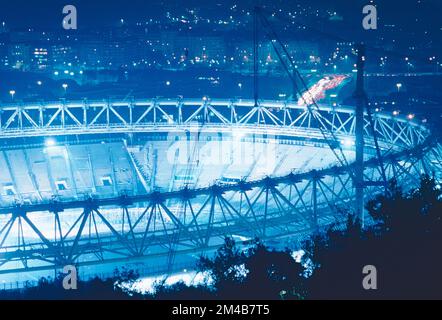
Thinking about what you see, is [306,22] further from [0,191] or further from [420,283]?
[420,283]

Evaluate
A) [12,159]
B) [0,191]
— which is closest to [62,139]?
[12,159]

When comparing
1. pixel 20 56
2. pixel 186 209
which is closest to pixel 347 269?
pixel 186 209

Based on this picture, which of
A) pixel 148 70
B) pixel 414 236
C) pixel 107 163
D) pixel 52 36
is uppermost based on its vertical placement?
pixel 52 36

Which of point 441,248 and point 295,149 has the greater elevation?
point 295,149

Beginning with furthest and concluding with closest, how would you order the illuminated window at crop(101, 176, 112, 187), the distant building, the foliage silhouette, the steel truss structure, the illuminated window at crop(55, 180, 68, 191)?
the distant building → the illuminated window at crop(101, 176, 112, 187) → the illuminated window at crop(55, 180, 68, 191) → the steel truss structure → the foliage silhouette

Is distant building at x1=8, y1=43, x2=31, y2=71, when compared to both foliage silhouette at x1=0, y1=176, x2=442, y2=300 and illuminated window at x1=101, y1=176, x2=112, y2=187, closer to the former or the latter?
illuminated window at x1=101, y1=176, x2=112, y2=187

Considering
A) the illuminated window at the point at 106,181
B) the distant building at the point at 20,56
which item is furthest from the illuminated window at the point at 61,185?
the distant building at the point at 20,56

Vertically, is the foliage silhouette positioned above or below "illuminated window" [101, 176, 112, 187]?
below

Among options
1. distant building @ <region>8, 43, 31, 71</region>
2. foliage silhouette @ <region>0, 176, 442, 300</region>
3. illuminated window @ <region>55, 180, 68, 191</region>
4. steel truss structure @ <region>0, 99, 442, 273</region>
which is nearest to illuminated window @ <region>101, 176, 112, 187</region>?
illuminated window @ <region>55, 180, 68, 191</region>
